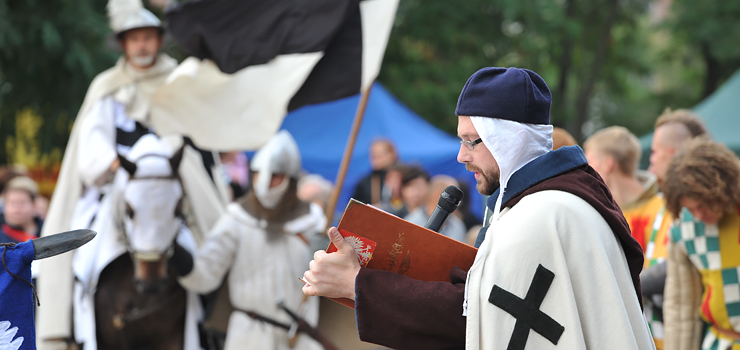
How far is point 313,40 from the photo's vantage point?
4.79m

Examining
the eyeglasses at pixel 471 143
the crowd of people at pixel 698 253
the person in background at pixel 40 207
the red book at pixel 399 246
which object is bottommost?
the person in background at pixel 40 207

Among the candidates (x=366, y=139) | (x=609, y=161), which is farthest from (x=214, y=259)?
(x=366, y=139)

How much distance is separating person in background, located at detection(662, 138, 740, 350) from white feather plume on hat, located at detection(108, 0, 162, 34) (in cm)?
383

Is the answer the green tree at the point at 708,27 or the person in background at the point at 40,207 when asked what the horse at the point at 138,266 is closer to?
the person in background at the point at 40,207

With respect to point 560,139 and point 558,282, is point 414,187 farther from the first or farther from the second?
point 558,282

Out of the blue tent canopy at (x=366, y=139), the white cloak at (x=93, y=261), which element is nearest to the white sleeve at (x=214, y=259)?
→ the white cloak at (x=93, y=261)

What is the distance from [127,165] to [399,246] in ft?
8.81

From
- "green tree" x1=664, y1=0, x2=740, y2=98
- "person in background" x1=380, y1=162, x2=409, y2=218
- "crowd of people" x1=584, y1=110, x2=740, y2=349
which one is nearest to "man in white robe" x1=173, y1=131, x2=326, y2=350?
"person in background" x1=380, y1=162, x2=409, y2=218

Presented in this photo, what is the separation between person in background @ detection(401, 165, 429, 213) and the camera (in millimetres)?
6387

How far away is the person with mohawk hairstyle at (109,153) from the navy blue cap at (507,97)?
3215mm

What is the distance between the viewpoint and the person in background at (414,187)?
639 centimetres

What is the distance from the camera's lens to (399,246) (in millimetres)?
2102

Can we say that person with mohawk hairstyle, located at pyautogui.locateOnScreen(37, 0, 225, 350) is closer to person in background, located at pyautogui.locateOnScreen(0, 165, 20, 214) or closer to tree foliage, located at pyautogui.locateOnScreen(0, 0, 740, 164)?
person in background, located at pyautogui.locateOnScreen(0, 165, 20, 214)

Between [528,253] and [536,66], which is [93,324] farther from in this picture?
[536,66]
